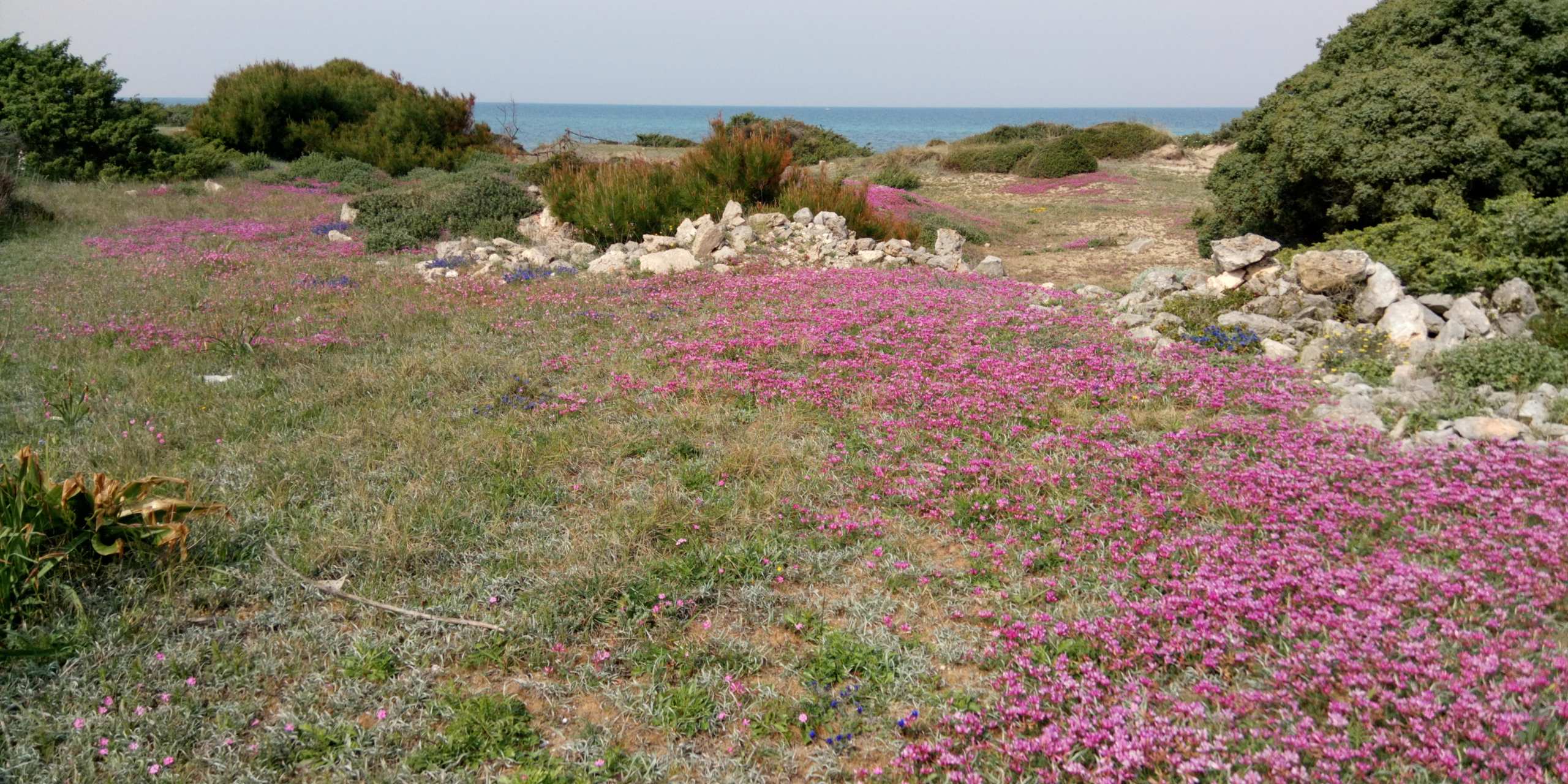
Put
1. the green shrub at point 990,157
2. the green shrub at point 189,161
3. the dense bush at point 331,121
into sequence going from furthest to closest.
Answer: the green shrub at point 990,157 → the dense bush at point 331,121 → the green shrub at point 189,161

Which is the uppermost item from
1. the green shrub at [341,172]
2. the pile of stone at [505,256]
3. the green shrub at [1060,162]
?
the green shrub at [1060,162]

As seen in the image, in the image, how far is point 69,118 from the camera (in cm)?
2048

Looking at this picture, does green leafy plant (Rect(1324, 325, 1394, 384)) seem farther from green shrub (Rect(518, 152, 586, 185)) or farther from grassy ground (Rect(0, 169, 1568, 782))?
green shrub (Rect(518, 152, 586, 185))

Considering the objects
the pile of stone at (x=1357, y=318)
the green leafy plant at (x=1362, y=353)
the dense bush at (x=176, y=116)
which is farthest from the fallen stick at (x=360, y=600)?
the dense bush at (x=176, y=116)

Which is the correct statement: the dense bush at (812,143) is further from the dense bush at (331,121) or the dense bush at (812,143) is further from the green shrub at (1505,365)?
the green shrub at (1505,365)

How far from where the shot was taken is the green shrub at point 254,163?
23859 millimetres

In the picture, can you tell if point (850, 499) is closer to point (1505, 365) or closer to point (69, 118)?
point (1505, 365)

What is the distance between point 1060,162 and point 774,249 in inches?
810

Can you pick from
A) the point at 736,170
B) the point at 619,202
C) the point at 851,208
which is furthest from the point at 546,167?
the point at 851,208

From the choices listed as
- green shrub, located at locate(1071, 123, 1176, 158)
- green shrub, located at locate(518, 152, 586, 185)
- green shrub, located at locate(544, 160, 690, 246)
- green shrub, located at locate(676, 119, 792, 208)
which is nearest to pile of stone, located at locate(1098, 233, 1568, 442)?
green shrub, located at locate(676, 119, 792, 208)

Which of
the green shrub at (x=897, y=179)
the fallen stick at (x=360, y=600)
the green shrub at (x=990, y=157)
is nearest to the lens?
the fallen stick at (x=360, y=600)

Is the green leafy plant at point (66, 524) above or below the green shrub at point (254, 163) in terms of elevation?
below

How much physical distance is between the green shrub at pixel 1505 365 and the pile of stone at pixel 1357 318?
6.2 inches

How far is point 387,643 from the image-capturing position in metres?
3.96
